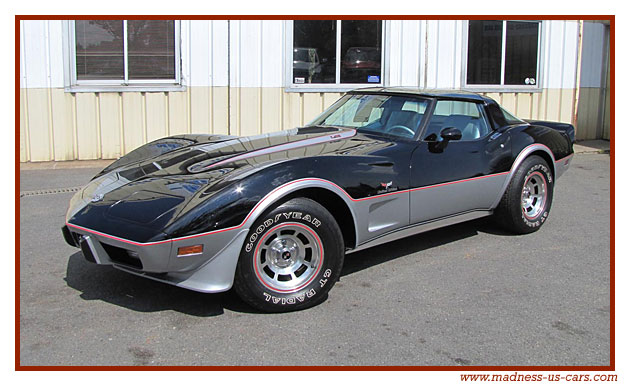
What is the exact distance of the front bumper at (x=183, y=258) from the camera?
12.8 ft

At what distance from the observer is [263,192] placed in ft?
13.4

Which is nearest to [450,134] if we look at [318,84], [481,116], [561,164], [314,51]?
[481,116]

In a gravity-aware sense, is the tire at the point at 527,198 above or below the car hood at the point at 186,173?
below

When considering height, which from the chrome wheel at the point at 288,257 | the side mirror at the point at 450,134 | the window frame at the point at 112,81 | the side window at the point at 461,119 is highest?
the window frame at the point at 112,81

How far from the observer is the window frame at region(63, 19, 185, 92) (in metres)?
9.82

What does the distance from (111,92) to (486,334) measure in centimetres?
785

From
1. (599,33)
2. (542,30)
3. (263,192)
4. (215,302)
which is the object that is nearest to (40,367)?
(215,302)

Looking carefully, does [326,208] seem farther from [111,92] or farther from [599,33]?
[599,33]

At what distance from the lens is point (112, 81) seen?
33.3ft

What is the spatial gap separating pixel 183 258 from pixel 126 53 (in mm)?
7129

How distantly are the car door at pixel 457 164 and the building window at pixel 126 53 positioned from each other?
5829mm

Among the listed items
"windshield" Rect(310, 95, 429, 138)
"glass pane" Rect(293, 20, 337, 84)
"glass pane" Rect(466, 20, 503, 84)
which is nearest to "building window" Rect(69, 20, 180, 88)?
"glass pane" Rect(293, 20, 337, 84)

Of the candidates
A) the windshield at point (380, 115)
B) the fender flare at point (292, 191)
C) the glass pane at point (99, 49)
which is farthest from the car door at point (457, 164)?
the glass pane at point (99, 49)

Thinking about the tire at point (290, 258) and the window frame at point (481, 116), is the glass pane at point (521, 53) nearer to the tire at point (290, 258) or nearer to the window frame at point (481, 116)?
the window frame at point (481, 116)
